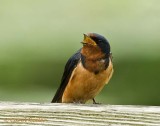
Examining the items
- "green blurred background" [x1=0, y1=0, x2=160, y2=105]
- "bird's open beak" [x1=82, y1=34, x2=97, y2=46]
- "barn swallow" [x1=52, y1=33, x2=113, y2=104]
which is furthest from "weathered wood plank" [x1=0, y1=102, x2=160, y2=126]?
"green blurred background" [x1=0, y1=0, x2=160, y2=105]

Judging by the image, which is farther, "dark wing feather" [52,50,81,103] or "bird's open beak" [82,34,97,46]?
"dark wing feather" [52,50,81,103]

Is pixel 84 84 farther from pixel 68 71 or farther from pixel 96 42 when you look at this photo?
pixel 96 42

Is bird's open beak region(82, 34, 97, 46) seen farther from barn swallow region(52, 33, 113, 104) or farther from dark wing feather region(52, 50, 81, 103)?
dark wing feather region(52, 50, 81, 103)

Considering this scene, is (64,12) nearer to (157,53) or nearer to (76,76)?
(157,53)

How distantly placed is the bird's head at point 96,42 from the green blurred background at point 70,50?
1242 millimetres

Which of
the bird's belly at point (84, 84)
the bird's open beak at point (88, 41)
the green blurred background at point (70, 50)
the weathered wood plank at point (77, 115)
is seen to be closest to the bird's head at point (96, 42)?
the bird's open beak at point (88, 41)

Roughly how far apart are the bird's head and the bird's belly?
14 cm

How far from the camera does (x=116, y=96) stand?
229 inches

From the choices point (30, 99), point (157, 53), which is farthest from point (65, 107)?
point (30, 99)

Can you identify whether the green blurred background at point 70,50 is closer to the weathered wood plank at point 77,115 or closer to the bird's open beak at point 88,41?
the bird's open beak at point 88,41

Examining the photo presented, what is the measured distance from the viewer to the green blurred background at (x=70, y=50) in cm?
549

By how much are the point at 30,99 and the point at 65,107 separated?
3306 millimetres

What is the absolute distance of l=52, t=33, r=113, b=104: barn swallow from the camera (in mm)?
4082

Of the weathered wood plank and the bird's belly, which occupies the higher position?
the bird's belly
